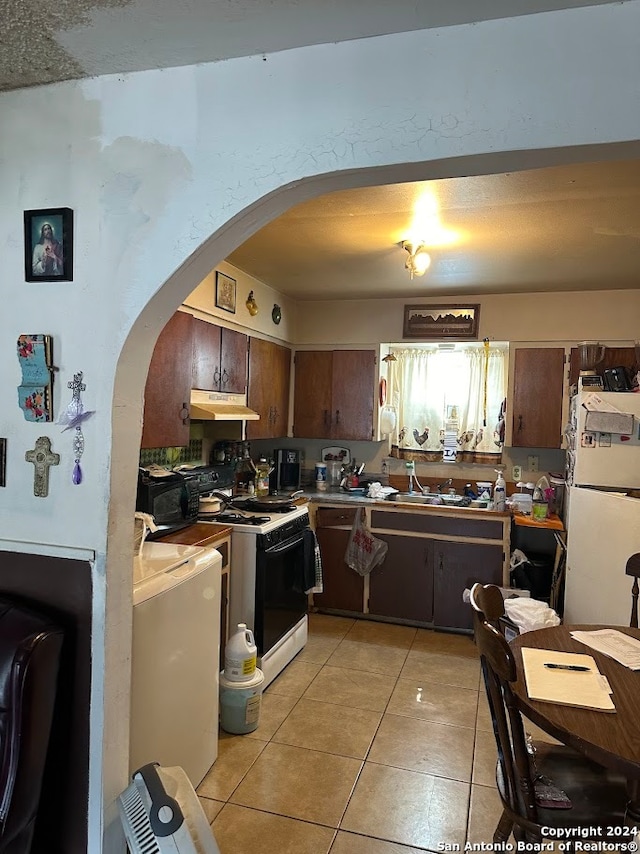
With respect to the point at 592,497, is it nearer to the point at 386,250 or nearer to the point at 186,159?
the point at 386,250

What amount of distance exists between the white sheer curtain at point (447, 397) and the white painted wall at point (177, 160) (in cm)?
332

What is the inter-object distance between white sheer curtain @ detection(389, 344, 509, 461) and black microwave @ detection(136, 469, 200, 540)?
2.22 m

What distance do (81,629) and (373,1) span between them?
1742 mm

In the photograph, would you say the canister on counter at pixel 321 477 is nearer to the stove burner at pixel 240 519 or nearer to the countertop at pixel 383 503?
the countertop at pixel 383 503

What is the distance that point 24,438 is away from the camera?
1.66 m

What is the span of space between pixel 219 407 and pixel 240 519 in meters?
0.70

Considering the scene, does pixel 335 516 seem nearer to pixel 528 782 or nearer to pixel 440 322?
pixel 440 322

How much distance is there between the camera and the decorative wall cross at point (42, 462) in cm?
163

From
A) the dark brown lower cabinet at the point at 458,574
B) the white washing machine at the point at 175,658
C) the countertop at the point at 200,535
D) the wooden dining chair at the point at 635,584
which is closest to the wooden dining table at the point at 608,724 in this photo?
the wooden dining chair at the point at 635,584

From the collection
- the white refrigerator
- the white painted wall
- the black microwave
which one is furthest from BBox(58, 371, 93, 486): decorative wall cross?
the white refrigerator

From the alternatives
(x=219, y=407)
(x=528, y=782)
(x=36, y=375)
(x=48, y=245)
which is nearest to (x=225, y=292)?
(x=219, y=407)

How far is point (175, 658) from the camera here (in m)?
2.09

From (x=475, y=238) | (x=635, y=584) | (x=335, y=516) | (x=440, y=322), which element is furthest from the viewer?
(x=440, y=322)

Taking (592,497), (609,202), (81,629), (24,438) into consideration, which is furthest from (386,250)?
(81,629)
